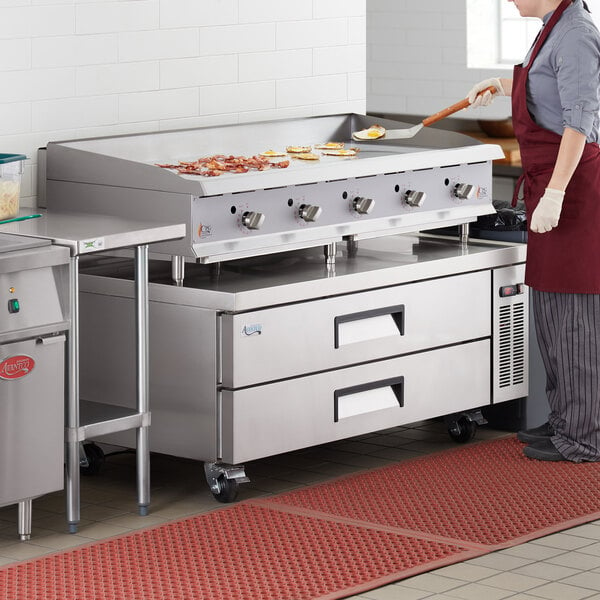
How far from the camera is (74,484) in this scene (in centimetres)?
435

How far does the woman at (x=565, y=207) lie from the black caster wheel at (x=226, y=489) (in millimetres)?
1128

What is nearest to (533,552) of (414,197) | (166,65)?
(414,197)

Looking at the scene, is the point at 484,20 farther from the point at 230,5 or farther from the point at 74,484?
the point at 74,484

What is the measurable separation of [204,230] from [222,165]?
1.25ft

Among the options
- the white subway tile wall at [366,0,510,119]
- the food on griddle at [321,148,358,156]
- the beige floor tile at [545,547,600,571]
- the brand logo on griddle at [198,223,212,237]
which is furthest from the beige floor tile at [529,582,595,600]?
the white subway tile wall at [366,0,510,119]

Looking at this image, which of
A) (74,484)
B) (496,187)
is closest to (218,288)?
(74,484)

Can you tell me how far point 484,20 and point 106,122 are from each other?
492 centimetres

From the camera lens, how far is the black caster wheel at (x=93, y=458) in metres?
5.05

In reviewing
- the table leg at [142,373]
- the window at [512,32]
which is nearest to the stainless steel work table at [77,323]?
the table leg at [142,373]

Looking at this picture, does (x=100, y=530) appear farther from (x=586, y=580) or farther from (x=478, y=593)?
(x=586, y=580)

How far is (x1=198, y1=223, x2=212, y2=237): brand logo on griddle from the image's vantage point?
14.9 ft

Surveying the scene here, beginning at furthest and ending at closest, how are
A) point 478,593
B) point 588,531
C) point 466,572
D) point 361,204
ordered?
point 361,204, point 588,531, point 466,572, point 478,593

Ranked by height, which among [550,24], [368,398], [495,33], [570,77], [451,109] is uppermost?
[495,33]

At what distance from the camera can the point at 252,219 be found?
467cm
